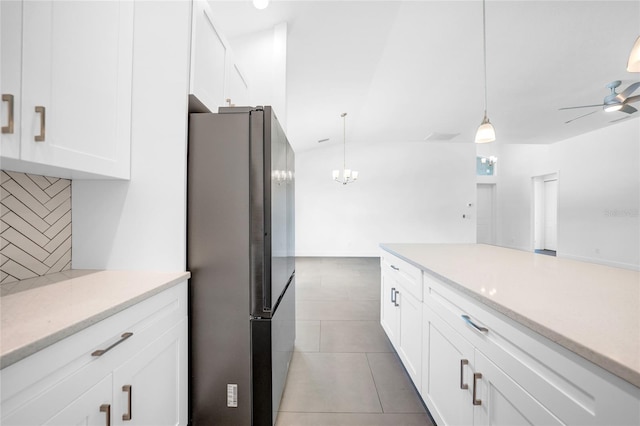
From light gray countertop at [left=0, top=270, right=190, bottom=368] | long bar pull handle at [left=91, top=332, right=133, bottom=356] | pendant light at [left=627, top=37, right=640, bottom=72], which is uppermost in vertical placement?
pendant light at [left=627, top=37, right=640, bottom=72]

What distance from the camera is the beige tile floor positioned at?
1.44 metres

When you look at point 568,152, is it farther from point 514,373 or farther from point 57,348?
point 57,348

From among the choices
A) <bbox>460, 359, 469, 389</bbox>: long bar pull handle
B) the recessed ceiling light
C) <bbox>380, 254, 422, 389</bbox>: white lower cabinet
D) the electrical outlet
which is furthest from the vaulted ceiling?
<bbox>460, 359, 469, 389</bbox>: long bar pull handle

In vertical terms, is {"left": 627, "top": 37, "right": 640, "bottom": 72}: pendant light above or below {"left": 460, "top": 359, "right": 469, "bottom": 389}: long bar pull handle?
Result: above

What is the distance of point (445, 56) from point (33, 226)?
3.99 m

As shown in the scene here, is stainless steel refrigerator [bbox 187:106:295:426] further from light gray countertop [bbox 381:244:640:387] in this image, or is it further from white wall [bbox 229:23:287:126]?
white wall [bbox 229:23:287:126]

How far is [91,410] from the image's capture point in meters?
0.71

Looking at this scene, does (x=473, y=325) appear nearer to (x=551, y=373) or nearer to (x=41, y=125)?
(x=551, y=373)

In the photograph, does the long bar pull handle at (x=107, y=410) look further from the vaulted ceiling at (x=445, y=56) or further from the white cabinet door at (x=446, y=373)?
the vaulted ceiling at (x=445, y=56)

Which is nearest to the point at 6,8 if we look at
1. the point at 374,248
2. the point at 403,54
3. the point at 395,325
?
the point at 395,325

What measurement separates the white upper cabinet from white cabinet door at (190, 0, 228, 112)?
0.29 metres

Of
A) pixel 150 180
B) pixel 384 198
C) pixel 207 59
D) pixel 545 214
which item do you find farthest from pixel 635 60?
pixel 545 214

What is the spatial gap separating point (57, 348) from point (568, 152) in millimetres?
8648

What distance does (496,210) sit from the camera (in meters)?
7.71
